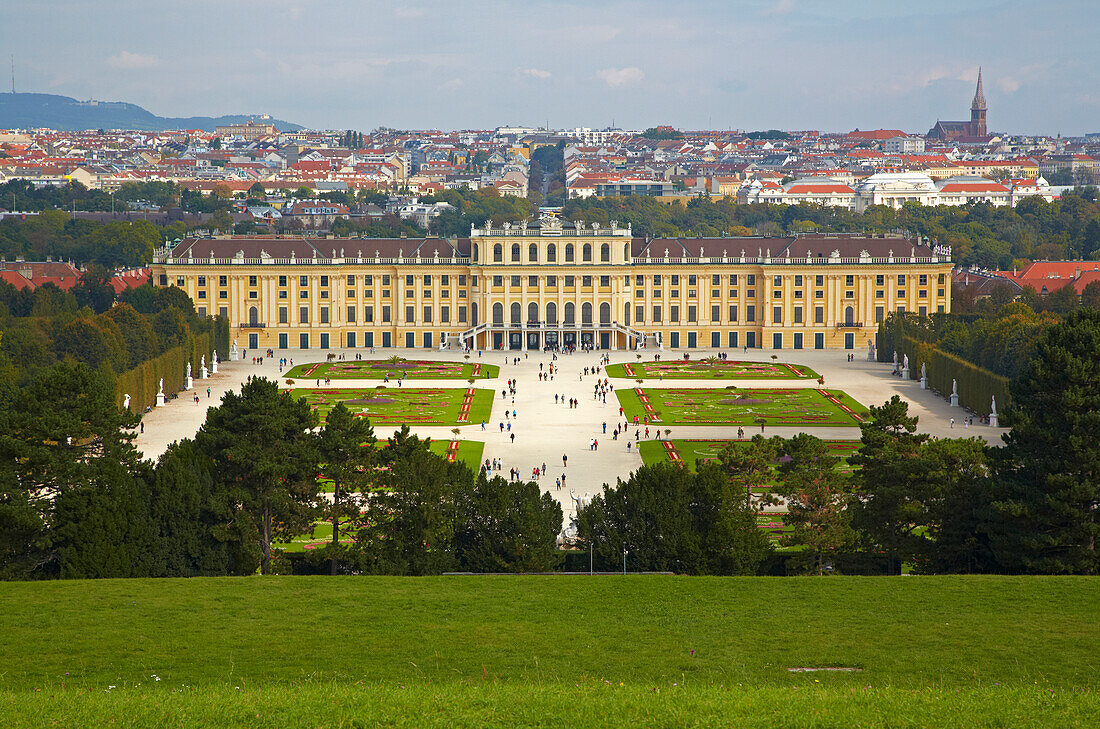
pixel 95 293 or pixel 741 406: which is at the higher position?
pixel 95 293

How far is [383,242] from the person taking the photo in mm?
113938

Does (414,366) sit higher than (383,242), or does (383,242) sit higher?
(383,242)

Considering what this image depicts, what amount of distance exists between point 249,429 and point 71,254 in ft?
309

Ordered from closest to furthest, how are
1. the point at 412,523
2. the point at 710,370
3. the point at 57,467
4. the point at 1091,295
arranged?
the point at 57,467 → the point at 412,523 → the point at 1091,295 → the point at 710,370

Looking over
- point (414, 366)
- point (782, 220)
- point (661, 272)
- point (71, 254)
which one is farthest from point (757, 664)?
point (782, 220)

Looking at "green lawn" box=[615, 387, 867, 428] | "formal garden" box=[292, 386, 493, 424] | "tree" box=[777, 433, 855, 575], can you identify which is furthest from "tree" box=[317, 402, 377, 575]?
"green lawn" box=[615, 387, 867, 428]

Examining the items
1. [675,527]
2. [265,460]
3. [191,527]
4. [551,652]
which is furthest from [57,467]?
[551,652]

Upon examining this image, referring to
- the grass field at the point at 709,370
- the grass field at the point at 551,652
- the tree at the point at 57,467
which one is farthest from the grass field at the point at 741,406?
the grass field at the point at 551,652

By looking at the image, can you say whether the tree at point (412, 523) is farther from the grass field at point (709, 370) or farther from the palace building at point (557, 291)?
the palace building at point (557, 291)

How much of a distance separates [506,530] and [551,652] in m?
12.1

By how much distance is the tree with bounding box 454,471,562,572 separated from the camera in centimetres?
3878

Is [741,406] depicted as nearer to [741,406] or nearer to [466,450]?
[741,406]

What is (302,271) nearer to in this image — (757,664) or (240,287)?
(240,287)

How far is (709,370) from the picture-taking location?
310 feet
